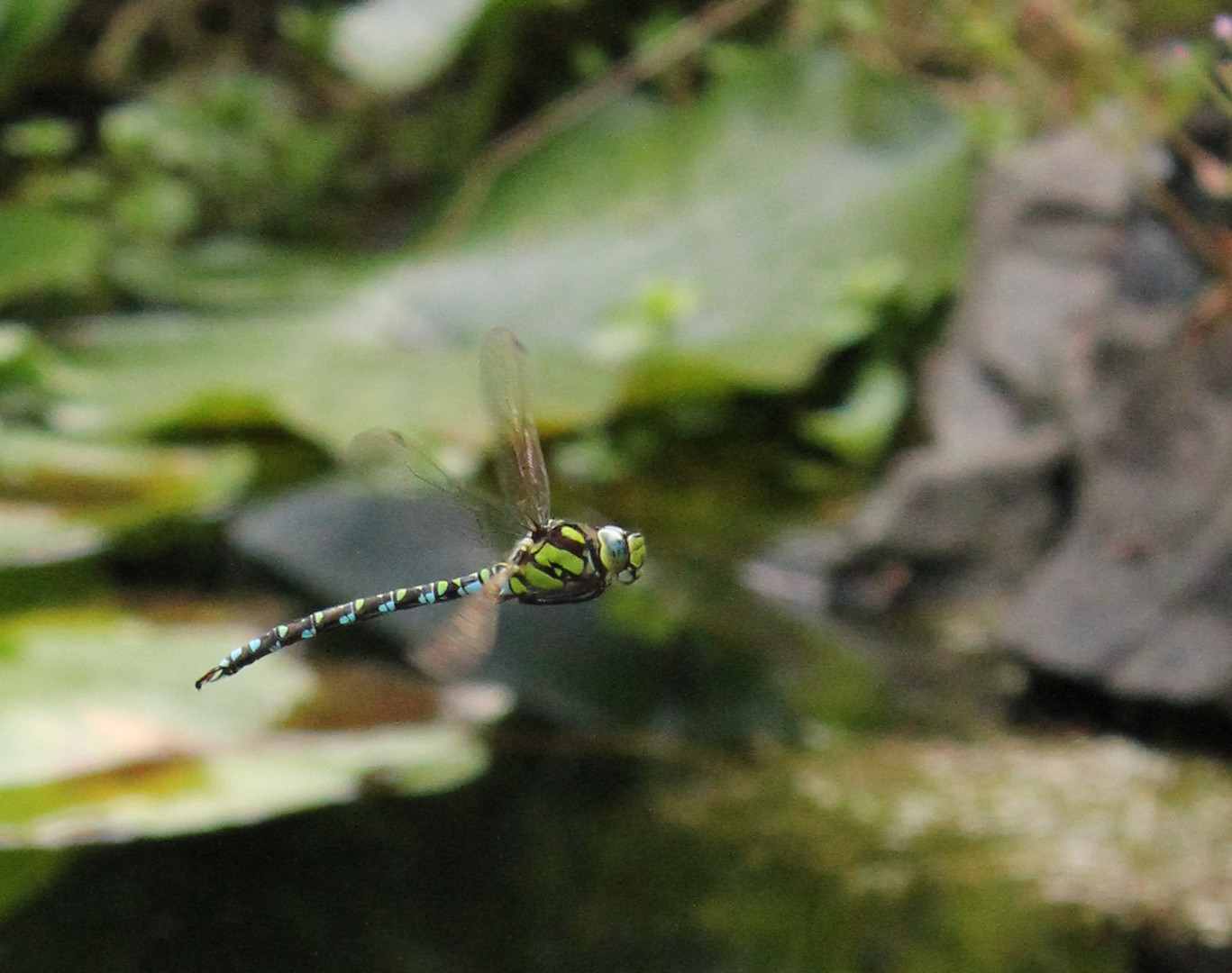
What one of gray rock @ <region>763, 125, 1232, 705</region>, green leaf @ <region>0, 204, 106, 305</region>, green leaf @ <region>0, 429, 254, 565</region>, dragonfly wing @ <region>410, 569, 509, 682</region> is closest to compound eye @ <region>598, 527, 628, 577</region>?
dragonfly wing @ <region>410, 569, 509, 682</region>

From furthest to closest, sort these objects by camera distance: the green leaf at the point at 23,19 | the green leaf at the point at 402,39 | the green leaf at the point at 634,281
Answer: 1. the green leaf at the point at 23,19
2. the green leaf at the point at 634,281
3. the green leaf at the point at 402,39

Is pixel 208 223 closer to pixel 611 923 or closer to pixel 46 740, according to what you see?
pixel 46 740

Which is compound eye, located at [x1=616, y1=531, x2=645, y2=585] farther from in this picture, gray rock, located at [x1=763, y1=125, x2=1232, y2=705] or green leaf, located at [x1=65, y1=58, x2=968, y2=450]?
green leaf, located at [x1=65, y1=58, x2=968, y2=450]

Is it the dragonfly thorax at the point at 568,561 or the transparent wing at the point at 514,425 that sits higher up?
the transparent wing at the point at 514,425

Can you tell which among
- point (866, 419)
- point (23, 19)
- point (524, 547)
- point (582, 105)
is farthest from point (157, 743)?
point (582, 105)

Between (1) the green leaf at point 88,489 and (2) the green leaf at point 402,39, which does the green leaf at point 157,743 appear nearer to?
(1) the green leaf at point 88,489

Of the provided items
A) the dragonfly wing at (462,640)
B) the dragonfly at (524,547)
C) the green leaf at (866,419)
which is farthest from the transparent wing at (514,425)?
the green leaf at (866,419)
